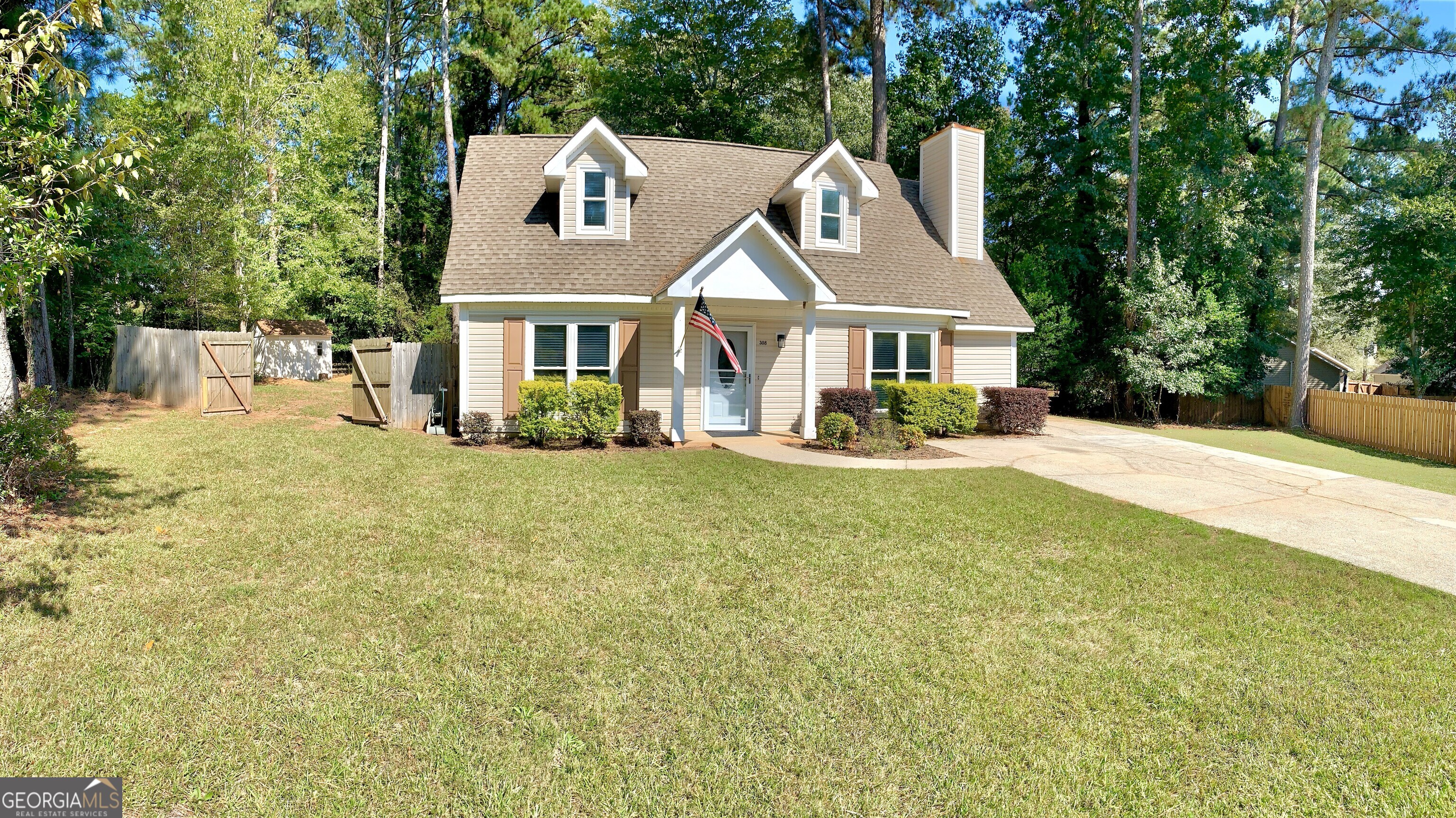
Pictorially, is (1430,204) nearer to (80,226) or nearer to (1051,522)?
(1051,522)

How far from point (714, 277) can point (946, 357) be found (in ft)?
21.0

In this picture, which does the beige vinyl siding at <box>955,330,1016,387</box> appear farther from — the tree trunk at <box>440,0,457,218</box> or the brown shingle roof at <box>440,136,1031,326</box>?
the tree trunk at <box>440,0,457,218</box>

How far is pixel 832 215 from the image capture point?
15.7 meters

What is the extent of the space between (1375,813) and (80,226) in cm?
1089

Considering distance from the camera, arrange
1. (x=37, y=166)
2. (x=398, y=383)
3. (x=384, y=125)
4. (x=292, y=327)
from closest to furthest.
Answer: (x=37, y=166) → (x=398, y=383) → (x=292, y=327) → (x=384, y=125)

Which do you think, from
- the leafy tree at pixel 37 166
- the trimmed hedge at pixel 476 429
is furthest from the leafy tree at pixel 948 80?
the leafy tree at pixel 37 166

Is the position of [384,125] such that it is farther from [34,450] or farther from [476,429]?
[34,450]

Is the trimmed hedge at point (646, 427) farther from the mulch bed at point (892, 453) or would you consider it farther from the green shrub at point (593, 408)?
the mulch bed at point (892, 453)

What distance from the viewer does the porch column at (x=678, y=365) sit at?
1276 cm

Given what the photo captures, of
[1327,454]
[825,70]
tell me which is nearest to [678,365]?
[1327,454]

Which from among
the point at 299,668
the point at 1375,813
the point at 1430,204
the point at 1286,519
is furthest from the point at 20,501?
the point at 1430,204

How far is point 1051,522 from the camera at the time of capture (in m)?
7.65

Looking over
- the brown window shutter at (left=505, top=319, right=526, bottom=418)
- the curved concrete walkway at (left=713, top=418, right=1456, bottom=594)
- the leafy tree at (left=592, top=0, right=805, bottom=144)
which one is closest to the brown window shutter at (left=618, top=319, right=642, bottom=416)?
the brown window shutter at (left=505, top=319, right=526, bottom=418)

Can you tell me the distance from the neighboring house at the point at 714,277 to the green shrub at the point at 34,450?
5.83 meters
